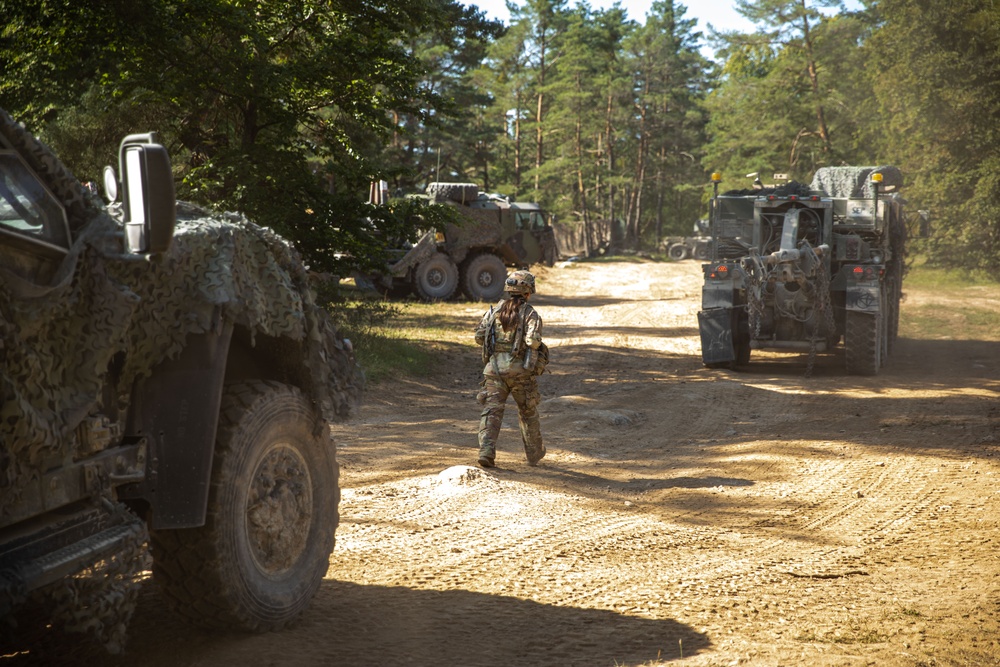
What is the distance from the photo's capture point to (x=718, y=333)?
48.1 ft

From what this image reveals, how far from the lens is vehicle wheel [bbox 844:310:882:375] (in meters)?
14.0

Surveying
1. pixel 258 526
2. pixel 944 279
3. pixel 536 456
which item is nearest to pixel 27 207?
pixel 258 526

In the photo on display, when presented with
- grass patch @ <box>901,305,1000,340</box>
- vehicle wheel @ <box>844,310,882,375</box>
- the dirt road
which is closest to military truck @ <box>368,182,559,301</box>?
grass patch @ <box>901,305,1000,340</box>

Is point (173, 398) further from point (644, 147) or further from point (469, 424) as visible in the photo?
point (644, 147)

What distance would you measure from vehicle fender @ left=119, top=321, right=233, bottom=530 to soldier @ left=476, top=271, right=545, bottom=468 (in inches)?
178

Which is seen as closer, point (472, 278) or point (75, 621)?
point (75, 621)

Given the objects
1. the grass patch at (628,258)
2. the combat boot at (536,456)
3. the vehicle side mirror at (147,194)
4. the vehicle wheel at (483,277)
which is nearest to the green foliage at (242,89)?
the combat boot at (536,456)

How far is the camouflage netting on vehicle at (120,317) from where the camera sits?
3.04 m

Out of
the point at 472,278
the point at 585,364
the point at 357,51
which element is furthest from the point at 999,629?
the point at 472,278

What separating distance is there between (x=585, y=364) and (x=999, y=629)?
10.8 m

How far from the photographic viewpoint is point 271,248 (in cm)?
446

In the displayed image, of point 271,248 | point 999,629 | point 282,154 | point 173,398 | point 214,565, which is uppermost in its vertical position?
point 282,154

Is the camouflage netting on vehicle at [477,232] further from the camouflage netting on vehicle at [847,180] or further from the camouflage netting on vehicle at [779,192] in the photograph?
the camouflage netting on vehicle at [779,192]

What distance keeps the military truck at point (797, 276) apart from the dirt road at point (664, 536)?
1.13 meters
